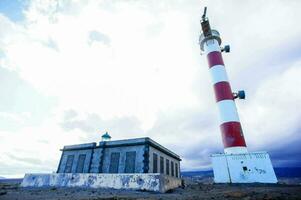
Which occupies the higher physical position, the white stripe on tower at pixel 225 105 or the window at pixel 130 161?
the white stripe on tower at pixel 225 105

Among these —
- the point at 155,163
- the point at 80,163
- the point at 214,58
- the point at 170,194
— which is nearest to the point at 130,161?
the point at 155,163

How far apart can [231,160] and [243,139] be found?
243cm

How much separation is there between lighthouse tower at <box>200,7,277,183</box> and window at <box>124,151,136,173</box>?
24.2 feet

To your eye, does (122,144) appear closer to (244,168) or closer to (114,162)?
(114,162)

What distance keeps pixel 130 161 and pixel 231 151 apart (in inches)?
367

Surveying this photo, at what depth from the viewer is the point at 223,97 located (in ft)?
60.7

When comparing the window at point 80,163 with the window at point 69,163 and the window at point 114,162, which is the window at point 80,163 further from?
the window at point 114,162

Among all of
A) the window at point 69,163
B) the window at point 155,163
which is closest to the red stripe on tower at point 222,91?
the window at point 155,163

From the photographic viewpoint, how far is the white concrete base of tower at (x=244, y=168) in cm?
1466

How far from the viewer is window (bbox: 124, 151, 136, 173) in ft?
54.0

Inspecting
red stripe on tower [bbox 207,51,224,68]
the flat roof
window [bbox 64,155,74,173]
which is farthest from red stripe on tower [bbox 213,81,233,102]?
window [bbox 64,155,74,173]

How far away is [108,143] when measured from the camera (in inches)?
730

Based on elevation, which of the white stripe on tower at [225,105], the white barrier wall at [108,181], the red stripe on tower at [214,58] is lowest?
the white barrier wall at [108,181]

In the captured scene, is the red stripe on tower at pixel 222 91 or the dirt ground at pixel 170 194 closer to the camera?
the dirt ground at pixel 170 194
